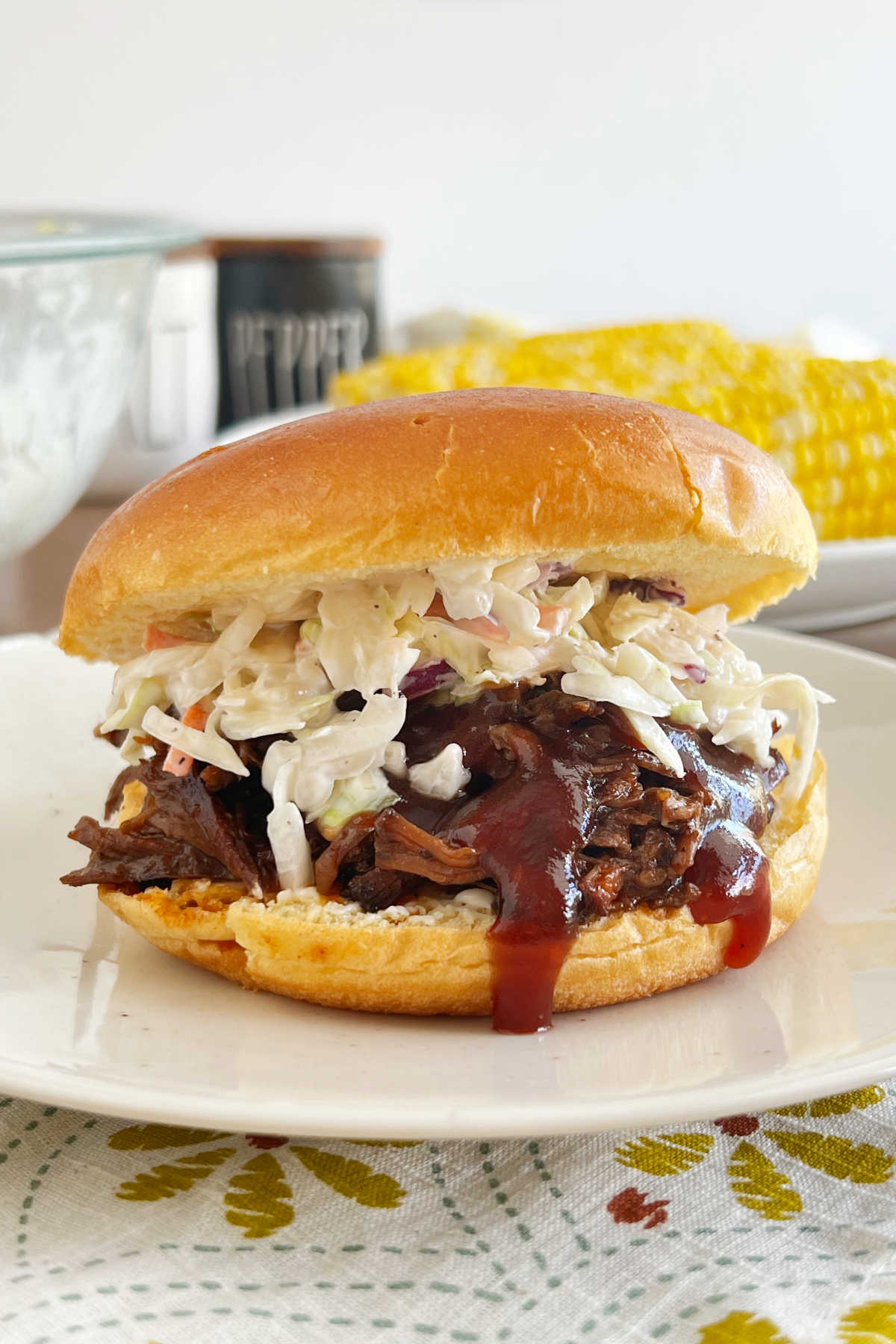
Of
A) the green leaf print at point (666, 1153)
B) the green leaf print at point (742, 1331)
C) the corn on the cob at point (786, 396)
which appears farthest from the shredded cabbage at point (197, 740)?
the corn on the cob at point (786, 396)

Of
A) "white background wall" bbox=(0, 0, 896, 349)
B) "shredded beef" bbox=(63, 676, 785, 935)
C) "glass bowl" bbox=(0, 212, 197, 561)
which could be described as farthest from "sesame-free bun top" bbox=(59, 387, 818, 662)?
"white background wall" bbox=(0, 0, 896, 349)

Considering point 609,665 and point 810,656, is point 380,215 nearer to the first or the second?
point 810,656

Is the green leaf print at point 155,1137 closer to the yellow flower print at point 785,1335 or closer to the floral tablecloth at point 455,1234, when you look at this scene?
the floral tablecloth at point 455,1234

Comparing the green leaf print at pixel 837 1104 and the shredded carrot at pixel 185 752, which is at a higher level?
the shredded carrot at pixel 185 752

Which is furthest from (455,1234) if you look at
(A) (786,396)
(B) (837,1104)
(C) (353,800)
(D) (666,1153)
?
(A) (786,396)

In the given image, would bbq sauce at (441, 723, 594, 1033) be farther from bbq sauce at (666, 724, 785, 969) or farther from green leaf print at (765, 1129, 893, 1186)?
green leaf print at (765, 1129, 893, 1186)
